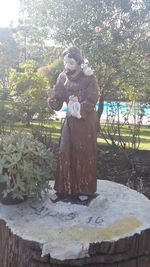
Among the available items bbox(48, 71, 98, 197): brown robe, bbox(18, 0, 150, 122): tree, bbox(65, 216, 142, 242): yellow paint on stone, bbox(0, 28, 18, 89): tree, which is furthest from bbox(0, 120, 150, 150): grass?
bbox(0, 28, 18, 89): tree

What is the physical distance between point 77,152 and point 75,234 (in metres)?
0.77

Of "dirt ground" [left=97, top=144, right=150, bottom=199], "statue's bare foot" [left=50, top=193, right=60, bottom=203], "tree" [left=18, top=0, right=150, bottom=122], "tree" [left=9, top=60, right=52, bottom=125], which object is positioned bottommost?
"dirt ground" [left=97, top=144, right=150, bottom=199]

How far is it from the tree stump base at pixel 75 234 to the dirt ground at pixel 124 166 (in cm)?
219

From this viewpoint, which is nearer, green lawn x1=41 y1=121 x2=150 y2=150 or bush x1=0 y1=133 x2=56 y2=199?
bush x1=0 y1=133 x2=56 y2=199

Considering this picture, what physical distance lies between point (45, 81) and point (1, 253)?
4.80 m

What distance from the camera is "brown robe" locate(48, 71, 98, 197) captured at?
2873mm

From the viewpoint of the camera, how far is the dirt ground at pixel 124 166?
5.45m

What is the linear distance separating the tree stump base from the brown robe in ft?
0.52

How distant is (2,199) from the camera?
2902 mm

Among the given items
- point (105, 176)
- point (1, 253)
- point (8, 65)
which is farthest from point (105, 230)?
point (8, 65)

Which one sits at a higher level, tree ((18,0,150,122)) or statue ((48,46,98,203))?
tree ((18,0,150,122))

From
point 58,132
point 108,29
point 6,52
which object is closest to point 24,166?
point 108,29

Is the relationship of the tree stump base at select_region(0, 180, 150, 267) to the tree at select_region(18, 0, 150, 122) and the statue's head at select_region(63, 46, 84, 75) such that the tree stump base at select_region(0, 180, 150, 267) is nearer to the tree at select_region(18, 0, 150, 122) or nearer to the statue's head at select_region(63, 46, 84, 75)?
the statue's head at select_region(63, 46, 84, 75)

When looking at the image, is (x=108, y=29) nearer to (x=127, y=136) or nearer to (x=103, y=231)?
(x=127, y=136)
